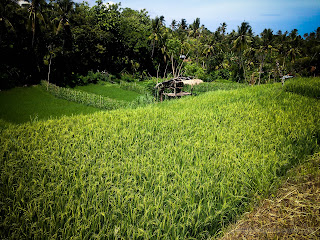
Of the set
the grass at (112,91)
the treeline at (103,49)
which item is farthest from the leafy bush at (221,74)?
the grass at (112,91)

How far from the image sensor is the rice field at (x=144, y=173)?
6.29ft

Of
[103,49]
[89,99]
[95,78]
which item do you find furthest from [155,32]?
[89,99]

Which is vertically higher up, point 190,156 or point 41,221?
point 190,156

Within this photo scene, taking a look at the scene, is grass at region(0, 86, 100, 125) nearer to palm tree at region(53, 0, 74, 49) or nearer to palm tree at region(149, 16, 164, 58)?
palm tree at region(53, 0, 74, 49)

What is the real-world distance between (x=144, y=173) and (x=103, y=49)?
2010cm

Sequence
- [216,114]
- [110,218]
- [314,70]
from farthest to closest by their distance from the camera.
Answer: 1. [314,70]
2. [216,114]
3. [110,218]

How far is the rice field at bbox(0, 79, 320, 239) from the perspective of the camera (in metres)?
1.92

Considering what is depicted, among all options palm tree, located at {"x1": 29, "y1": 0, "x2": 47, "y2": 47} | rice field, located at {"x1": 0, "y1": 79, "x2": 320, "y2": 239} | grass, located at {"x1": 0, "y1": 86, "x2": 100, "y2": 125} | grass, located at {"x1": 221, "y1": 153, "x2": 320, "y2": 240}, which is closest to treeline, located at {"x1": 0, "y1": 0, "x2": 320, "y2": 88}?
palm tree, located at {"x1": 29, "y1": 0, "x2": 47, "y2": 47}

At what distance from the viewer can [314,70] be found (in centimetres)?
2183

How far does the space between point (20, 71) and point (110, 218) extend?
17146mm

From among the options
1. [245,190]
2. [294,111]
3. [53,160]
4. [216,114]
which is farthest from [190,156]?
[294,111]

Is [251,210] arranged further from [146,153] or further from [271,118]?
[271,118]

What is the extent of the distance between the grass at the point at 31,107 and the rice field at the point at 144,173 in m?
3.25

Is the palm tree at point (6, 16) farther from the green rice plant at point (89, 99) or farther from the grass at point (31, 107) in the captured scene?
the green rice plant at point (89, 99)
